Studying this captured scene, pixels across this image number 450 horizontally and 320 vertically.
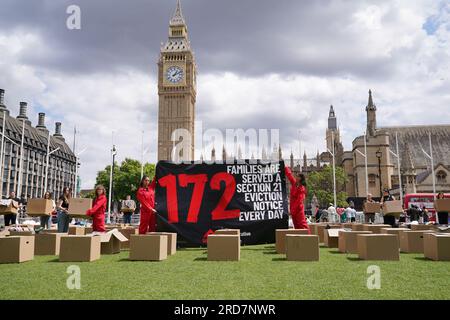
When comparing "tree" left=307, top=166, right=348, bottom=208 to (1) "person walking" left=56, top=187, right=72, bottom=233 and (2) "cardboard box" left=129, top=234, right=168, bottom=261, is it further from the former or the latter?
(2) "cardboard box" left=129, top=234, right=168, bottom=261

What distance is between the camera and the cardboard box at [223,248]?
9195 millimetres

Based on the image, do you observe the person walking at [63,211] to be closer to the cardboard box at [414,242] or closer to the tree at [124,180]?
the cardboard box at [414,242]

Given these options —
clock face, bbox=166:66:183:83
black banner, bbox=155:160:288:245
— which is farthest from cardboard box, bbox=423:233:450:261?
clock face, bbox=166:66:183:83

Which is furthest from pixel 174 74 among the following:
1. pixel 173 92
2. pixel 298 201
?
pixel 298 201

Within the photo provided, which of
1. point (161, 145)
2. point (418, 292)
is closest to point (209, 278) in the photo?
point (418, 292)

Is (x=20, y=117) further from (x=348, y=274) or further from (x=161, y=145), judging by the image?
(x=348, y=274)

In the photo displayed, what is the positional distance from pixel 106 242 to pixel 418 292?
8274mm

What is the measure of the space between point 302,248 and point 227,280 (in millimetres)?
3156

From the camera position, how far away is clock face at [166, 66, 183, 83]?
98.3 metres

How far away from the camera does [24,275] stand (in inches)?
274

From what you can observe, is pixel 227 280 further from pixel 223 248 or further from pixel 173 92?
pixel 173 92

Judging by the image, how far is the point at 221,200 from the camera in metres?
12.8

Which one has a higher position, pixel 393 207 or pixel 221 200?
pixel 221 200

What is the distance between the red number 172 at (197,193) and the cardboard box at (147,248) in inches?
127
